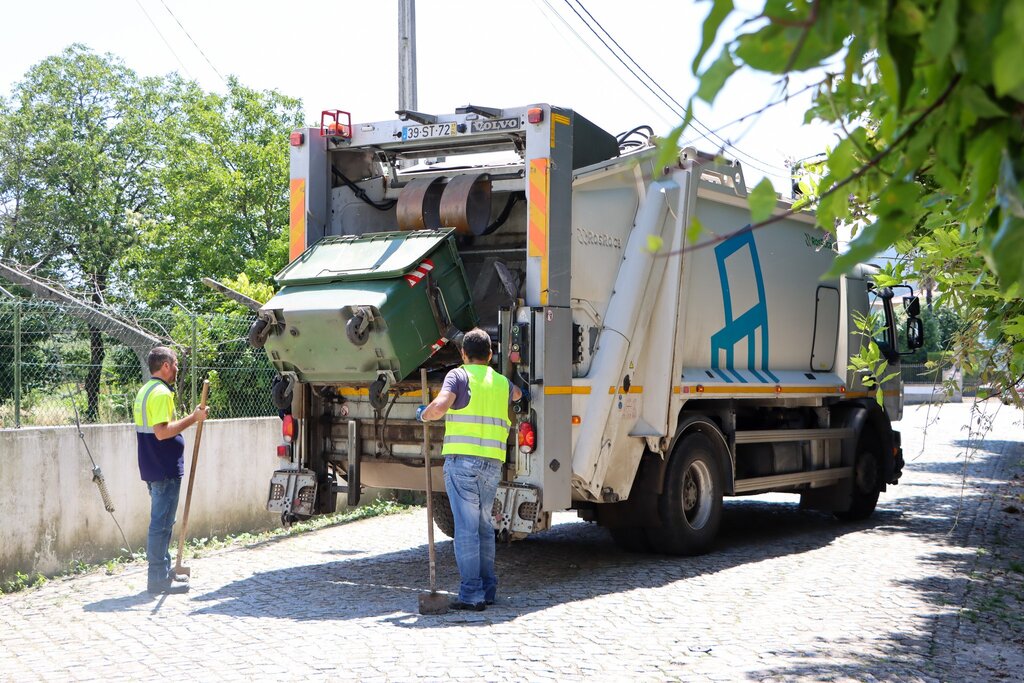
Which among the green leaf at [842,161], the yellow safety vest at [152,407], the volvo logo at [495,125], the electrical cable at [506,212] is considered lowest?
the yellow safety vest at [152,407]

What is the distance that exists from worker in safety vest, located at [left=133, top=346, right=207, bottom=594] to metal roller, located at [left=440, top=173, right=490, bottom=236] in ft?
7.12

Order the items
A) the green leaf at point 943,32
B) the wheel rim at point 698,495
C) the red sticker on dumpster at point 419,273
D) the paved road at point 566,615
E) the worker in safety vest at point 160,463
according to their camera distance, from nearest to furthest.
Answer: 1. the green leaf at point 943,32
2. the paved road at point 566,615
3. the red sticker on dumpster at point 419,273
4. the worker in safety vest at point 160,463
5. the wheel rim at point 698,495

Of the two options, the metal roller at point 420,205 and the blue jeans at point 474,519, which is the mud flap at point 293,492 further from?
the metal roller at point 420,205

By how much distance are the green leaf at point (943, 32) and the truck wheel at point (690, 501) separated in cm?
684

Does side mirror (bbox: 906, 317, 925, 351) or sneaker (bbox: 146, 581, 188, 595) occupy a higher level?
side mirror (bbox: 906, 317, 925, 351)

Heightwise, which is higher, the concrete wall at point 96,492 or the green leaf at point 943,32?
the green leaf at point 943,32

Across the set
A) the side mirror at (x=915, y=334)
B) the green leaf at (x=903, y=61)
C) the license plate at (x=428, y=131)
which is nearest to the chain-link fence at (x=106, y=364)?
the license plate at (x=428, y=131)

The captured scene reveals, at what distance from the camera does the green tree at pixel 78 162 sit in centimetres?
3909

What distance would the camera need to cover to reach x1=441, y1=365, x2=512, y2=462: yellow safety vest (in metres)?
6.81

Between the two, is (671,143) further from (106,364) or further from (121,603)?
A: (106,364)

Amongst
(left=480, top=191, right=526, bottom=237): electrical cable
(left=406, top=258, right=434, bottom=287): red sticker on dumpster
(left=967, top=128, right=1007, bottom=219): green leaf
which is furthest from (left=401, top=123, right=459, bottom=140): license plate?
(left=967, top=128, right=1007, bottom=219): green leaf

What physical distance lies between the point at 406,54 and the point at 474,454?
653 cm

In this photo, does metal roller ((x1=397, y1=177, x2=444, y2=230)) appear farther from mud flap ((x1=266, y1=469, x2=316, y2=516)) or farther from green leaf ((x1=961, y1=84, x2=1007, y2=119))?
green leaf ((x1=961, y1=84, x2=1007, y2=119))

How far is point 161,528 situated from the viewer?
7582 millimetres
